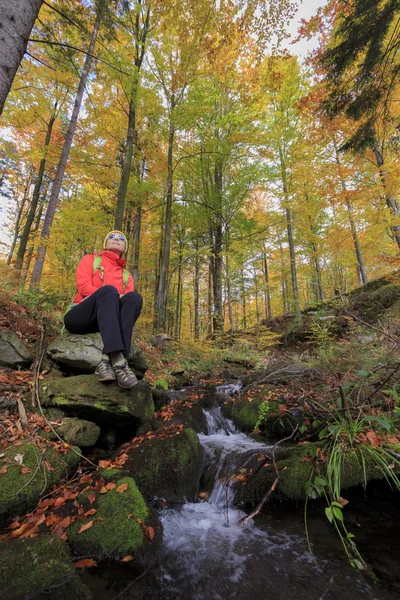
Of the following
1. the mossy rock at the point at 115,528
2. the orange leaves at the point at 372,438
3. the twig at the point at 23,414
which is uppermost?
the twig at the point at 23,414

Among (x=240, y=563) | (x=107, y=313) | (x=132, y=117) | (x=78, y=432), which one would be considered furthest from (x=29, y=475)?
(x=132, y=117)

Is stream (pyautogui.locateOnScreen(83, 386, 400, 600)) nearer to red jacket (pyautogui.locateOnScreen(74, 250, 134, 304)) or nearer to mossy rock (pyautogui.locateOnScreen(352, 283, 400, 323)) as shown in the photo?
red jacket (pyautogui.locateOnScreen(74, 250, 134, 304))

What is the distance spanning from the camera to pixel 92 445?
3104 mm

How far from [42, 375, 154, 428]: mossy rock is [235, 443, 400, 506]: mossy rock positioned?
1.56 meters

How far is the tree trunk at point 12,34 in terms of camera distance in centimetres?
274

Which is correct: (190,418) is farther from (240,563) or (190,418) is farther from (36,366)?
(36,366)

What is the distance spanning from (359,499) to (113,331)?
3.09m

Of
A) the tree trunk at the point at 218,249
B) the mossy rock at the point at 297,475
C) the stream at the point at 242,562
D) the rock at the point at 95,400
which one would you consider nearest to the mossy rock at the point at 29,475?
the rock at the point at 95,400

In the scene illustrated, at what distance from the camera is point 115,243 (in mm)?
3906

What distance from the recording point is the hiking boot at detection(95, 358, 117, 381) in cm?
322

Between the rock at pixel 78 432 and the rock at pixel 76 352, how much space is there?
2.69ft

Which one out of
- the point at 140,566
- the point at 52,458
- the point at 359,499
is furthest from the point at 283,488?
the point at 52,458

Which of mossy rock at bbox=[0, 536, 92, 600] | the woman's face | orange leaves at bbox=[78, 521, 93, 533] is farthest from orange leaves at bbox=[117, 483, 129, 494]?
the woman's face

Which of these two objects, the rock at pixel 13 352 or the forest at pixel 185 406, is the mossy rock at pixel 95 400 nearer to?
the forest at pixel 185 406
